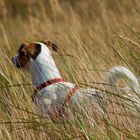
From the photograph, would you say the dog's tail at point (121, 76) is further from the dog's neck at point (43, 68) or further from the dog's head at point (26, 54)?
the dog's head at point (26, 54)

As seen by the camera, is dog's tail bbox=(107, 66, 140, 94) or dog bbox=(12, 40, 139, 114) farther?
dog bbox=(12, 40, 139, 114)

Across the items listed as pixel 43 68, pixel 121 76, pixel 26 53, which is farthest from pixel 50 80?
pixel 121 76

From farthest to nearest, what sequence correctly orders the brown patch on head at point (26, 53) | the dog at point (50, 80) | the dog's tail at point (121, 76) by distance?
the brown patch on head at point (26, 53), the dog at point (50, 80), the dog's tail at point (121, 76)

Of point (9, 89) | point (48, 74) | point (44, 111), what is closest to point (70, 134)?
point (44, 111)

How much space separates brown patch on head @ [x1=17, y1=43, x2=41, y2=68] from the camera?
11.8ft

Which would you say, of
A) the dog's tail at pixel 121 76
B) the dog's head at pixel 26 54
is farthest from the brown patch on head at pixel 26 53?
the dog's tail at pixel 121 76

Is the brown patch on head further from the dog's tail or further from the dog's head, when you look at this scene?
the dog's tail

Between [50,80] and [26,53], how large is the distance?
31 centimetres

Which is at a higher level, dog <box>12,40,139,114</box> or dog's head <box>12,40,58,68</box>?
dog's head <box>12,40,58,68</box>

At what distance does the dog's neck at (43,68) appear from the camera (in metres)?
3.50

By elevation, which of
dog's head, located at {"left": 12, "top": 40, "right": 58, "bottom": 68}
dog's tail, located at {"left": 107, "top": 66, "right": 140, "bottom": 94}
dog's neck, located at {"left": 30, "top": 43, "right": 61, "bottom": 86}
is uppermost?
dog's head, located at {"left": 12, "top": 40, "right": 58, "bottom": 68}

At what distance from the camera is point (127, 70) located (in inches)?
113

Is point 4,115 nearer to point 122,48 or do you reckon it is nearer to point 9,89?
point 9,89

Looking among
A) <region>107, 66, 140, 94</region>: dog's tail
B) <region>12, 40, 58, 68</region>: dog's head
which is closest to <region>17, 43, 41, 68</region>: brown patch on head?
<region>12, 40, 58, 68</region>: dog's head
